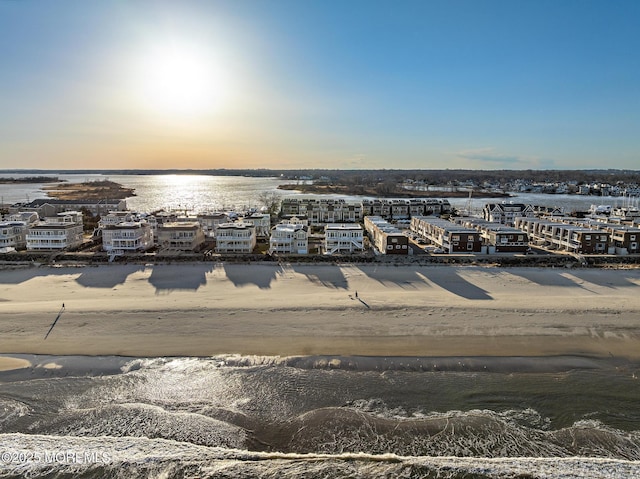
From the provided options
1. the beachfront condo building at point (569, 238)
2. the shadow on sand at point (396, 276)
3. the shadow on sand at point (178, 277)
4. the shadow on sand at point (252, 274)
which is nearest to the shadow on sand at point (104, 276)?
the shadow on sand at point (178, 277)

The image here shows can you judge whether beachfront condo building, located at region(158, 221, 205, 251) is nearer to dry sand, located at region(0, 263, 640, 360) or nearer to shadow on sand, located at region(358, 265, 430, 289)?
dry sand, located at region(0, 263, 640, 360)

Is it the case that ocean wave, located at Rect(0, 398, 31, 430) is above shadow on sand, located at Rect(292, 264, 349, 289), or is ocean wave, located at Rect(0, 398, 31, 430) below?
below

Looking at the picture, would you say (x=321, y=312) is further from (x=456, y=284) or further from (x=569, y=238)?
(x=569, y=238)

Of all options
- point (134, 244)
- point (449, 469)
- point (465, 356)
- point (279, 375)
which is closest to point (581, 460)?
point (449, 469)

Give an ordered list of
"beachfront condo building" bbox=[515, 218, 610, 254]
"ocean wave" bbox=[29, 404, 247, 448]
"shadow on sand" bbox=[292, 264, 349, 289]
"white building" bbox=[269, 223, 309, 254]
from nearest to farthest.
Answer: "ocean wave" bbox=[29, 404, 247, 448], "shadow on sand" bbox=[292, 264, 349, 289], "white building" bbox=[269, 223, 309, 254], "beachfront condo building" bbox=[515, 218, 610, 254]

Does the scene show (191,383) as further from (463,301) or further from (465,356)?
(463,301)

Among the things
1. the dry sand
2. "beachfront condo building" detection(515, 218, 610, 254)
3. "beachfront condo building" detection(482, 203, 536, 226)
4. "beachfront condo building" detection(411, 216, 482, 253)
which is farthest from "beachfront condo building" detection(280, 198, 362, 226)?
the dry sand

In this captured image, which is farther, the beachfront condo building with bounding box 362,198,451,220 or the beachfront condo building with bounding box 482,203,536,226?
the beachfront condo building with bounding box 362,198,451,220
